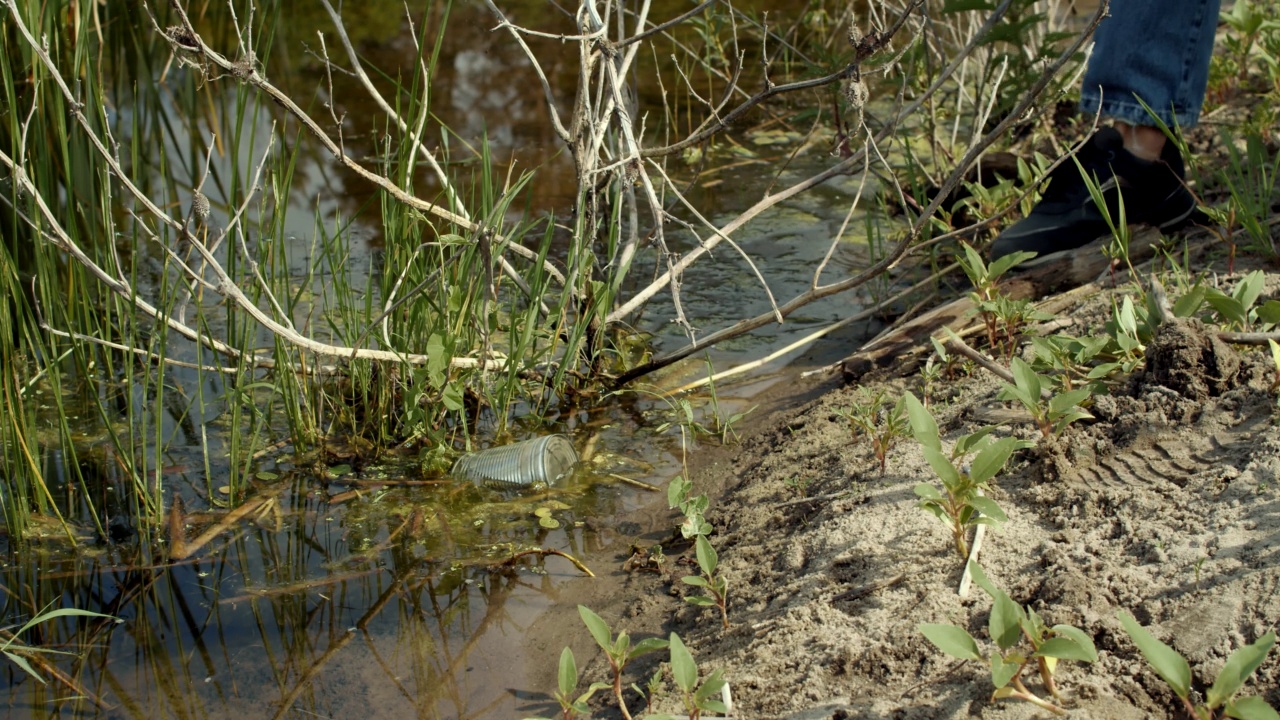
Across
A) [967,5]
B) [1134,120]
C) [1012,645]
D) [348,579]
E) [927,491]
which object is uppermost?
[967,5]

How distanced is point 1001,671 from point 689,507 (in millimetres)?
950

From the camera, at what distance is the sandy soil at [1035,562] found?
5.53 ft

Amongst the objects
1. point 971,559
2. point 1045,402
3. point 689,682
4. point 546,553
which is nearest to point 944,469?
point 971,559

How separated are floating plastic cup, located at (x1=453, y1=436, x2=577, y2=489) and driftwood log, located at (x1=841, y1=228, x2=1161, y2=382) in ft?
2.68

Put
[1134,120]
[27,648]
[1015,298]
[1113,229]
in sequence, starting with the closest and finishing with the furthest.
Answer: [27,648] → [1113,229] → [1015,298] → [1134,120]

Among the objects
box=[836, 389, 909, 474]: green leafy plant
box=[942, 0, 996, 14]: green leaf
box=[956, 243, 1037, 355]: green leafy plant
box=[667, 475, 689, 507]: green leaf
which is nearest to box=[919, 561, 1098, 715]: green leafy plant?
box=[836, 389, 909, 474]: green leafy plant

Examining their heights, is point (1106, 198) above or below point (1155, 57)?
below

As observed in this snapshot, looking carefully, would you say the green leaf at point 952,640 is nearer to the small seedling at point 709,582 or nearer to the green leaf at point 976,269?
the small seedling at point 709,582

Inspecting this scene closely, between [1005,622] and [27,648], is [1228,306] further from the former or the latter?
[27,648]

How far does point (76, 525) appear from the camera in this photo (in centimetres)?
263

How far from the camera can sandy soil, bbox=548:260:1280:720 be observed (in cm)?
169

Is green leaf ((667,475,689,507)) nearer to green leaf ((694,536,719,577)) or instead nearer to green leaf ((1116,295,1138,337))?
green leaf ((694,536,719,577))

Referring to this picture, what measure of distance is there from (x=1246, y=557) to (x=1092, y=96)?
6.53ft

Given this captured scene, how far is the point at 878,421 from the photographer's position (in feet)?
8.49
